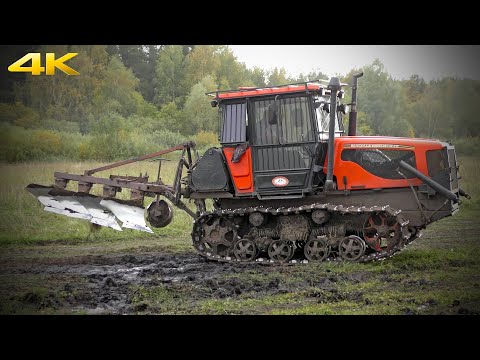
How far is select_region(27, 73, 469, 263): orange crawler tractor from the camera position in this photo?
13375 millimetres

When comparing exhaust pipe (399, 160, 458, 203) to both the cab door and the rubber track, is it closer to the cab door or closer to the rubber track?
the rubber track

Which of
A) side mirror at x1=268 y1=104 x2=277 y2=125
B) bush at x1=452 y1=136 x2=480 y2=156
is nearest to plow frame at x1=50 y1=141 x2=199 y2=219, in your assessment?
side mirror at x1=268 y1=104 x2=277 y2=125

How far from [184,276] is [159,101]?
8.39 metres

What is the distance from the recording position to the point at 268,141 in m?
13.9

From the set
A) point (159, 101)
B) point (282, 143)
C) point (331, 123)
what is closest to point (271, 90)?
point (282, 143)

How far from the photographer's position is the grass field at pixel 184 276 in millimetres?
10914

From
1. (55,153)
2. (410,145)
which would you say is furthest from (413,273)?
(55,153)

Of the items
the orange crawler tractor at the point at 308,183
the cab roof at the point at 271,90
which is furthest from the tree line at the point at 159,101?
the cab roof at the point at 271,90

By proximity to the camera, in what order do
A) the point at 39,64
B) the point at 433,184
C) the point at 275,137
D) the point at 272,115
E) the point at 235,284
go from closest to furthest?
the point at 235,284, the point at 39,64, the point at 433,184, the point at 272,115, the point at 275,137

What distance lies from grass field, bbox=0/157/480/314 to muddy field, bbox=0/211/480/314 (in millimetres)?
16

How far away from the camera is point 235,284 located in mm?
12180

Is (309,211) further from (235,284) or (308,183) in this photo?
(235,284)

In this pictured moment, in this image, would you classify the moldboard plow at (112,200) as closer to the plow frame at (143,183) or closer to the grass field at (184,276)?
the plow frame at (143,183)

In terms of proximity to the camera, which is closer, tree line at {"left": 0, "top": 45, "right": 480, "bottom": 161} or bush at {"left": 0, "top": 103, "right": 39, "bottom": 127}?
tree line at {"left": 0, "top": 45, "right": 480, "bottom": 161}
